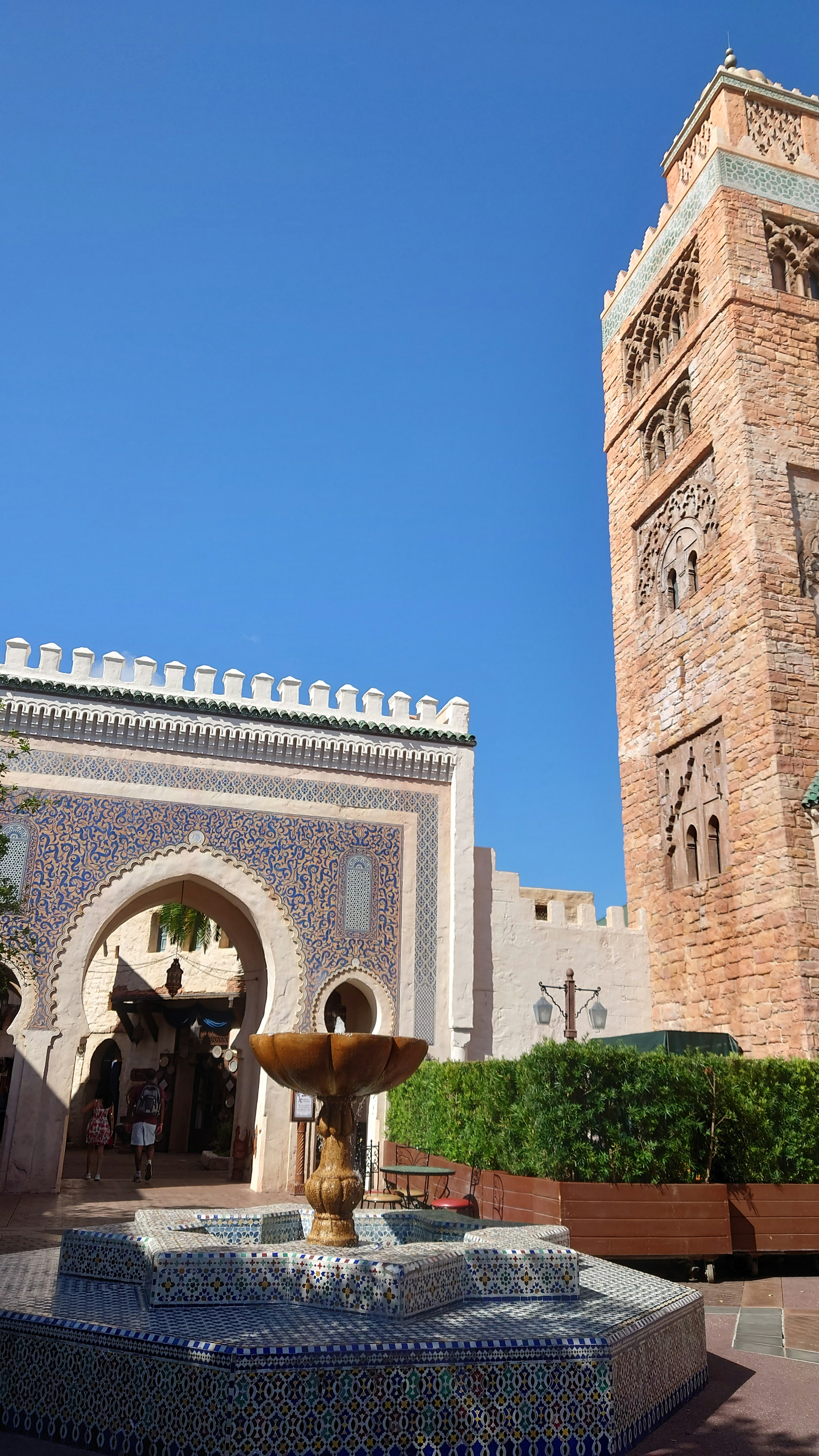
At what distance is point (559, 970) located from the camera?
536 inches

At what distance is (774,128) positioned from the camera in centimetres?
1423

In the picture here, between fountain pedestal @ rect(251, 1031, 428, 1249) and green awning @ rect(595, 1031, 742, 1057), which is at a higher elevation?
green awning @ rect(595, 1031, 742, 1057)

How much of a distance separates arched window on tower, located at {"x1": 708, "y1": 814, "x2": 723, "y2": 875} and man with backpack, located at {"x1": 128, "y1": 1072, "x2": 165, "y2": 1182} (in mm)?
7327

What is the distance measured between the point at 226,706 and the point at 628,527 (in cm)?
680

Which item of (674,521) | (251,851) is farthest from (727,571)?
(251,851)

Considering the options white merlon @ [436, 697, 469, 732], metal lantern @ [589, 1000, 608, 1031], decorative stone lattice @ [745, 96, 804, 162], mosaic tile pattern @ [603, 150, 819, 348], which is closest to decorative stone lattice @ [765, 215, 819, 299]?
mosaic tile pattern @ [603, 150, 819, 348]

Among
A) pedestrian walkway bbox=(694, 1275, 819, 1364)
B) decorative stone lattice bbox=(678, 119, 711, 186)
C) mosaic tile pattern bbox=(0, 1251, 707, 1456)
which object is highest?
decorative stone lattice bbox=(678, 119, 711, 186)

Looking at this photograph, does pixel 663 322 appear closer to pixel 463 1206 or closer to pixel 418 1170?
pixel 418 1170

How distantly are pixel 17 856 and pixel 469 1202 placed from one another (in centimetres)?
635

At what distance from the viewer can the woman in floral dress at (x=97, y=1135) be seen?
12.4m

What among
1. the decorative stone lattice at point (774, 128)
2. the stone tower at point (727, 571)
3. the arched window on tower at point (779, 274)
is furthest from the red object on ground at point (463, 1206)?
the decorative stone lattice at point (774, 128)

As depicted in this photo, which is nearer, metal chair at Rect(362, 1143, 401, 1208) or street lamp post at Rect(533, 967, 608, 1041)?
metal chair at Rect(362, 1143, 401, 1208)

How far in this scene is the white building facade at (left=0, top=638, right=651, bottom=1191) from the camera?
11672mm

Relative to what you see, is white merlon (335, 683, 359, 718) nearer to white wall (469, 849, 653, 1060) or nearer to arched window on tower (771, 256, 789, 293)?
white wall (469, 849, 653, 1060)
